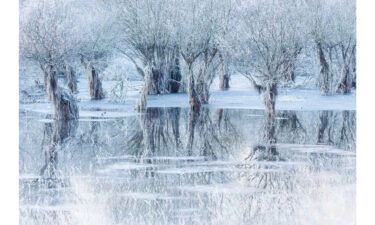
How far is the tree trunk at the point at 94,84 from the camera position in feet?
21.0

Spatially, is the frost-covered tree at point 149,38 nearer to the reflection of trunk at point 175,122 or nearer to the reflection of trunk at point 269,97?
the reflection of trunk at point 175,122

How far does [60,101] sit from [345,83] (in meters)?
2.83

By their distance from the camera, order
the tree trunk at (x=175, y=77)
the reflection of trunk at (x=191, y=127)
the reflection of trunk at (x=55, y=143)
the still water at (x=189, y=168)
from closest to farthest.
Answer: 1. the still water at (x=189, y=168)
2. the reflection of trunk at (x=55, y=143)
3. the reflection of trunk at (x=191, y=127)
4. the tree trunk at (x=175, y=77)

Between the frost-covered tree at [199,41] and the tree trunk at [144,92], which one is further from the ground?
the frost-covered tree at [199,41]

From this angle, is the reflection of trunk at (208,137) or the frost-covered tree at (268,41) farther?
the frost-covered tree at (268,41)

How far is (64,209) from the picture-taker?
20.3ft

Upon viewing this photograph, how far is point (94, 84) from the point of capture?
6414 millimetres

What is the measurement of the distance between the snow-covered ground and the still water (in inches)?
2.7

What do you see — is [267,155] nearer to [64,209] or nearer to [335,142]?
[335,142]

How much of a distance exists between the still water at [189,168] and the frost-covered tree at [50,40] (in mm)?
214

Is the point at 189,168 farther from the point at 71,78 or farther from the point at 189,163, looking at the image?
the point at 71,78

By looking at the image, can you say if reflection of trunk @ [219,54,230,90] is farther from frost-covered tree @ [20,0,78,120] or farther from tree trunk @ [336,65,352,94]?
frost-covered tree @ [20,0,78,120]

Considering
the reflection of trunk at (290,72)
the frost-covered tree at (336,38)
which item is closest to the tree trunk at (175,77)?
the reflection of trunk at (290,72)

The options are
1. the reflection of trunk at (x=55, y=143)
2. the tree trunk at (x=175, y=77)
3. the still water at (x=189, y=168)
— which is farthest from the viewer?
→ the tree trunk at (x=175, y=77)
